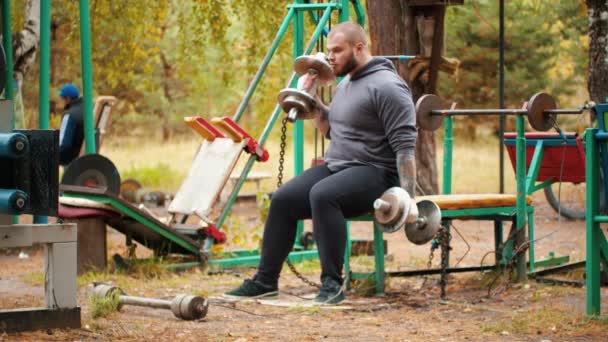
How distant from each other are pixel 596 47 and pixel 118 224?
14.2ft

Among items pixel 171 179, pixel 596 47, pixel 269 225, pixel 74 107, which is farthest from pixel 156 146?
pixel 269 225

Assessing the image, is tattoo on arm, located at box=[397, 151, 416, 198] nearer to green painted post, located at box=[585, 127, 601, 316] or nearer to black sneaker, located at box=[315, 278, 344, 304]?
black sneaker, located at box=[315, 278, 344, 304]

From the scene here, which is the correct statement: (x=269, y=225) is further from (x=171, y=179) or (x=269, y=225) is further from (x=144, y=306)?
(x=171, y=179)

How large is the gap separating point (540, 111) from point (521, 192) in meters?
0.60

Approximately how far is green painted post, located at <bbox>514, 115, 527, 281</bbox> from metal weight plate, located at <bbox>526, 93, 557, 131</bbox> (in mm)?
155

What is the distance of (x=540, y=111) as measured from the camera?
6.88m

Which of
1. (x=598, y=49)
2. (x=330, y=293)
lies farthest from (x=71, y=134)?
(x=330, y=293)

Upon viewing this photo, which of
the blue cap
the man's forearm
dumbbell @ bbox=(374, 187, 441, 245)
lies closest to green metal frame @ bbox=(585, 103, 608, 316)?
dumbbell @ bbox=(374, 187, 441, 245)

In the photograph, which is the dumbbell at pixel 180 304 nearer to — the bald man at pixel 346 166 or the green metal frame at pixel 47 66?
the bald man at pixel 346 166

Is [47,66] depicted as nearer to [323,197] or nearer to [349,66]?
[349,66]

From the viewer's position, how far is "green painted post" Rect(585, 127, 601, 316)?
566 cm

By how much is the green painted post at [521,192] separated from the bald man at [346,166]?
3.17ft

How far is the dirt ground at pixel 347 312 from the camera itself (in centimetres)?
543

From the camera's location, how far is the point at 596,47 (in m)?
9.65
